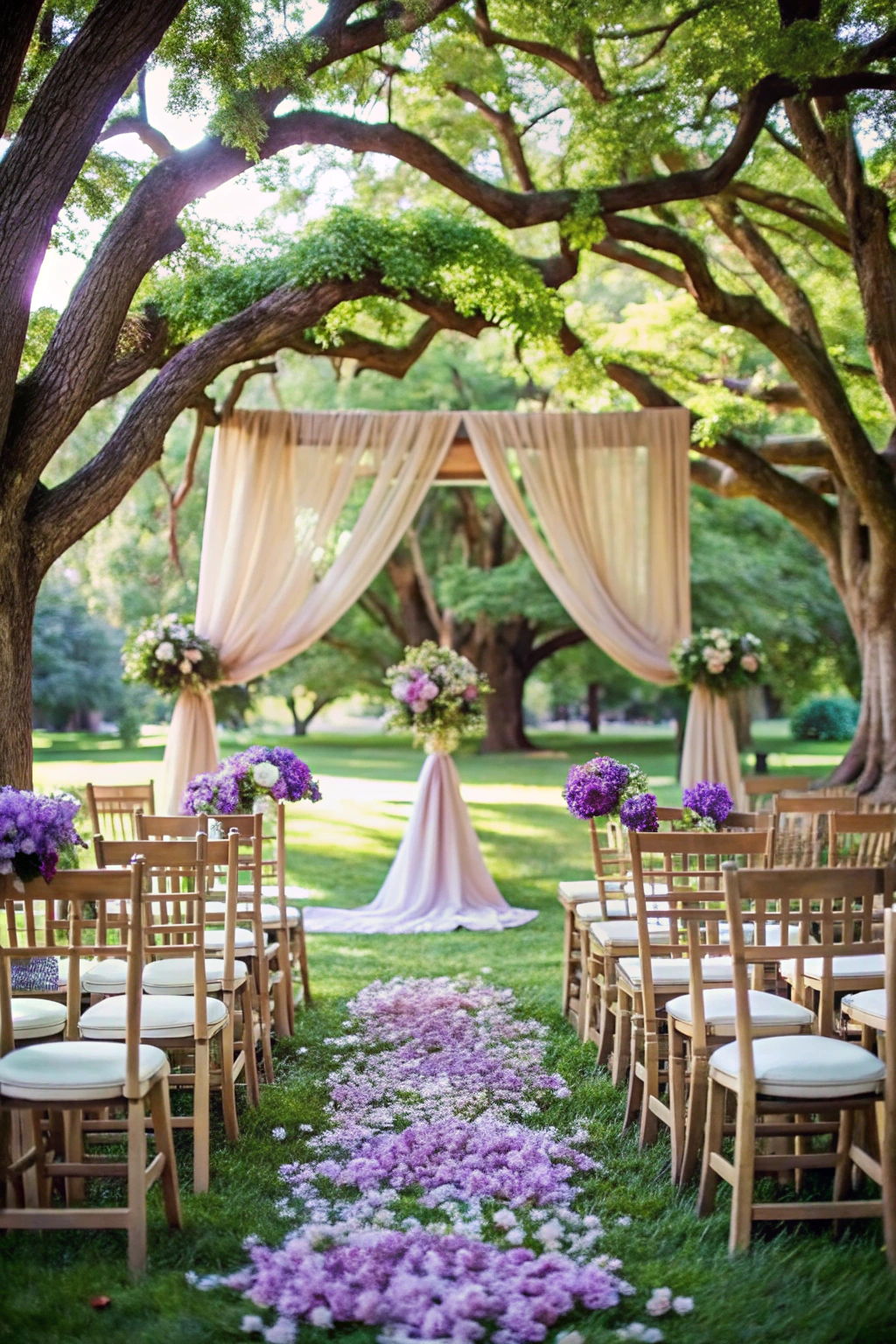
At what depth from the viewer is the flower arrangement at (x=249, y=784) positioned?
5496 mm

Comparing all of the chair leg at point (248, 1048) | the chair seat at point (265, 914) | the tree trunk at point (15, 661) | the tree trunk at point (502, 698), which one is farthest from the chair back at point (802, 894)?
the tree trunk at point (502, 698)

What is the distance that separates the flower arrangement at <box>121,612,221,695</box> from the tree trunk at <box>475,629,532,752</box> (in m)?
12.6

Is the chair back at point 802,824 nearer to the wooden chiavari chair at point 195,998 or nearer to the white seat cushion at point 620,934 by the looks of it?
the white seat cushion at point 620,934

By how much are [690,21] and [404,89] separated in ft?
8.41

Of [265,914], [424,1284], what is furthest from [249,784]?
[424,1284]

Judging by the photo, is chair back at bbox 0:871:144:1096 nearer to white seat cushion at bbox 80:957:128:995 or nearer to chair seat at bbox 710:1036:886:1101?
white seat cushion at bbox 80:957:128:995

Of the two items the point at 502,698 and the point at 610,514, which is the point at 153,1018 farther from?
the point at 502,698

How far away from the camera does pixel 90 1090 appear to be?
308cm

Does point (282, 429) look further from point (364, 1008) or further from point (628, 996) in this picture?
point (628, 996)

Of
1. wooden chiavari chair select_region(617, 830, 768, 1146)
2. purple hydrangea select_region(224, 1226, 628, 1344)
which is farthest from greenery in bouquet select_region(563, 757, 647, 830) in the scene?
purple hydrangea select_region(224, 1226, 628, 1344)

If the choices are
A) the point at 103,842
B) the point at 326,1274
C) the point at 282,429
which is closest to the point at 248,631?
the point at 282,429

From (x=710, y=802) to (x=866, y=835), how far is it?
0.87 meters

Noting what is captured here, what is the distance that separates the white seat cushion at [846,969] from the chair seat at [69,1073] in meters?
2.03

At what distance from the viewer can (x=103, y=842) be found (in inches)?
156
